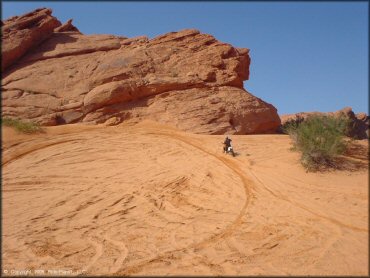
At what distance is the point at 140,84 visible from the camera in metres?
14.4

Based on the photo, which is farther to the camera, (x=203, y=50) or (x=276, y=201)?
(x=203, y=50)

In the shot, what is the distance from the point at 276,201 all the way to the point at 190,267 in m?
2.95

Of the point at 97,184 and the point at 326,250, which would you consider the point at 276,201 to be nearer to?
the point at 326,250

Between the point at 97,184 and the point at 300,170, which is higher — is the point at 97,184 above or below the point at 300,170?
below

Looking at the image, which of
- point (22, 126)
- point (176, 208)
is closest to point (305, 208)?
point (176, 208)

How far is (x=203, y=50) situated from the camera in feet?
52.3

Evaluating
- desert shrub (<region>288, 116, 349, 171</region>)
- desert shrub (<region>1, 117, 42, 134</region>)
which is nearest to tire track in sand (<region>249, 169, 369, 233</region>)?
desert shrub (<region>288, 116, 349, 171</region>)

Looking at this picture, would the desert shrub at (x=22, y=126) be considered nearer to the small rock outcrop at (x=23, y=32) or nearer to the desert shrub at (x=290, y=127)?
the small rock outcrop at (x=23, y=32)

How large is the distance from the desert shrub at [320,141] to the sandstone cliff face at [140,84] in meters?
3.79

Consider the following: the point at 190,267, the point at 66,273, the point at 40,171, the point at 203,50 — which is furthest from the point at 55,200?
the point at 203,50

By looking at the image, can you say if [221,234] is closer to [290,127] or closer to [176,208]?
[176,208]

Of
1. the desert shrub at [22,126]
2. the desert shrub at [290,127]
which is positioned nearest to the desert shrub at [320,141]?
the desert shrub at [290,127]

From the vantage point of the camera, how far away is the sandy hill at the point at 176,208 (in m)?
4.95

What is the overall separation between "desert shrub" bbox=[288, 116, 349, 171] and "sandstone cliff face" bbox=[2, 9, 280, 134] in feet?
12.4
